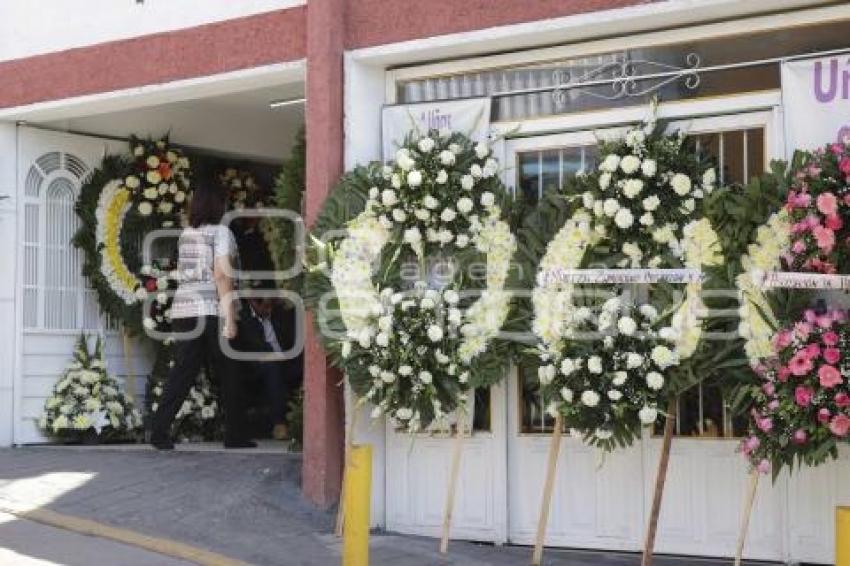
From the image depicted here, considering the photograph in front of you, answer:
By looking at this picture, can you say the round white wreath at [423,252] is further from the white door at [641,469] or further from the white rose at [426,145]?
the white door at [641,469]

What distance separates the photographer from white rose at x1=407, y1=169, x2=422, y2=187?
7074 mm

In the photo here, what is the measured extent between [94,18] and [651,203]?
492 centimetres

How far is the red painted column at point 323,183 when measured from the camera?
7.56m

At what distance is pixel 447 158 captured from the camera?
23.3ft

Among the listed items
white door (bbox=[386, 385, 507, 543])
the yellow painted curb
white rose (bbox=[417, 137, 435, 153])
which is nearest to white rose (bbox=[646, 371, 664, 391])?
white door (bbox=[386, 385, 507, 543])

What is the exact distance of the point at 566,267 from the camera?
6.74m

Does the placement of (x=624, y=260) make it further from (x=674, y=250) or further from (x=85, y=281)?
(x=85, y=281)

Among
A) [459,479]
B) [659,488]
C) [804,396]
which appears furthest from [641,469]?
[804,396]

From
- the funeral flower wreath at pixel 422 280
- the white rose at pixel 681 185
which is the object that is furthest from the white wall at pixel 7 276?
the white rose at pixel 681 185

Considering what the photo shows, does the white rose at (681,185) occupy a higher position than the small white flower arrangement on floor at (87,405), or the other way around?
the white rose at (681,185)

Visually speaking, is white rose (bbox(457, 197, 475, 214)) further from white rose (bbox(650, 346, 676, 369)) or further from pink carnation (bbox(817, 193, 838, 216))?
pink carnation (bbox(817, 193, 838, 216))

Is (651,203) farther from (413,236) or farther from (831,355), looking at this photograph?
(413,236)

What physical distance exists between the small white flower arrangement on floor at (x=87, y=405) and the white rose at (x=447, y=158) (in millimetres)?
4251

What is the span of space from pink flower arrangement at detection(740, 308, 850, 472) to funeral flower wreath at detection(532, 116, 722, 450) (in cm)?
52
